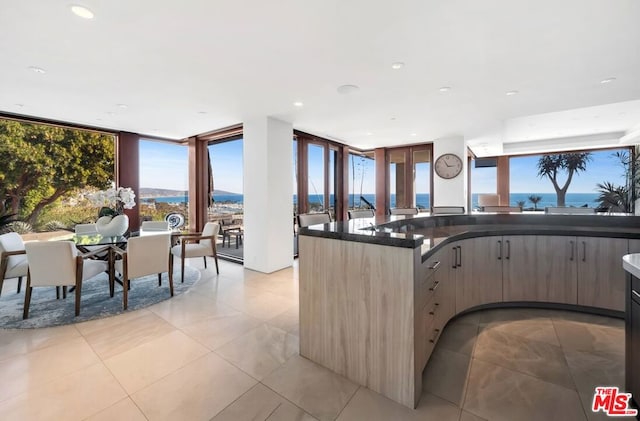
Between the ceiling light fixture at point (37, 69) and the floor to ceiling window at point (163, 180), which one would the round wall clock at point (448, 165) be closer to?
the floor to ceiling window at point (163, 180)

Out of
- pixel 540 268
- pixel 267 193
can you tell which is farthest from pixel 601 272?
pixel 267 193

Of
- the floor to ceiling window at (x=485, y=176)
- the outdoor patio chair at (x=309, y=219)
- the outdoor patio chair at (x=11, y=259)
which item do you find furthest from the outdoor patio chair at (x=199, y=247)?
the floor to ceiling window at (x=485, y=176)

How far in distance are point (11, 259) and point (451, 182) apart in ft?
24.4

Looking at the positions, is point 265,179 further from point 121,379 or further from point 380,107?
point 121,379

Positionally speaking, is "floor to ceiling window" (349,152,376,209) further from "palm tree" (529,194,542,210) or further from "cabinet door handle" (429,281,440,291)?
"palm tree" (529,194,542,210)

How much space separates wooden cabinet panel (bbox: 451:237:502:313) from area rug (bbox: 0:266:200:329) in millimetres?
3359

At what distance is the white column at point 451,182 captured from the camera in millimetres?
6082

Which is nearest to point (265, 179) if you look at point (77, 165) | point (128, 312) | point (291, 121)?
point (291, 121)

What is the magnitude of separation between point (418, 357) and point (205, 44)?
2.84m

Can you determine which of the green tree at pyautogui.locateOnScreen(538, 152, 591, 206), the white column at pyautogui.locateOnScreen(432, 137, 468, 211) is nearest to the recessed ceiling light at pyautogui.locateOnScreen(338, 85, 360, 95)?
the white column at pyautogui.locateOnScreen(432, 137, 468, 211)

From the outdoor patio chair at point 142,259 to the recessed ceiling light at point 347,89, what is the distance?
2732mm

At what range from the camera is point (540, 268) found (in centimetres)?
288

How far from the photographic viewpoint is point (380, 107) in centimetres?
393

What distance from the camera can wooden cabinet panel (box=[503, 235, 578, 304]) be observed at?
2807 mm
